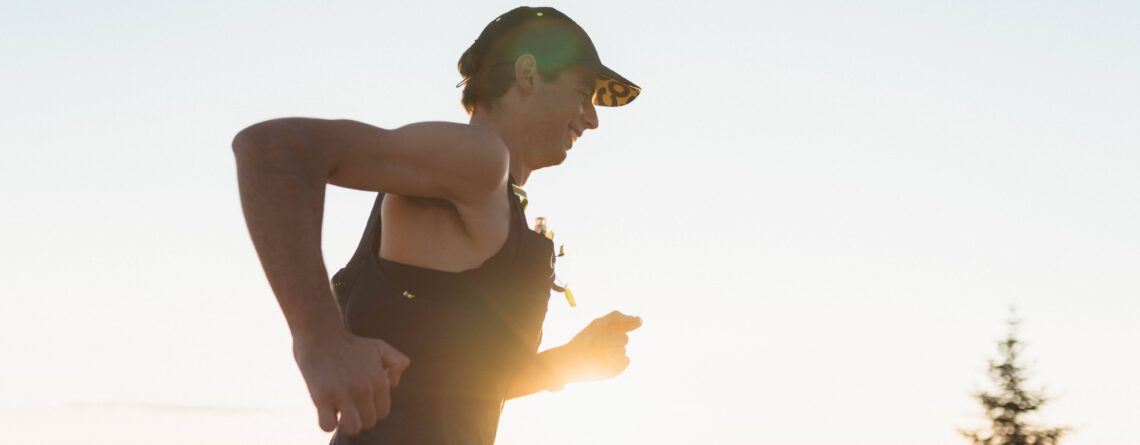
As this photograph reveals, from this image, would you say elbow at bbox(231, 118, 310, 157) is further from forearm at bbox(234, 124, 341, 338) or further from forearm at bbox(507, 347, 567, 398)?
forearm at bbox(507, 347, 567, 398)

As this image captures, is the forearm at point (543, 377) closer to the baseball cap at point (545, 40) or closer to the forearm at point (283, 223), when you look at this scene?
the baseball cap at point (545, 40)

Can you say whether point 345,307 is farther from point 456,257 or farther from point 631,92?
point 631,92

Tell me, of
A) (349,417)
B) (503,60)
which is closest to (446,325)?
(349,417)

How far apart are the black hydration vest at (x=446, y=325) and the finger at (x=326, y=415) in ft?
2.22

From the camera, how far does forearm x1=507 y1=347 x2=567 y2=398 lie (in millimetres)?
3527

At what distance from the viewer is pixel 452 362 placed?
2998 mm

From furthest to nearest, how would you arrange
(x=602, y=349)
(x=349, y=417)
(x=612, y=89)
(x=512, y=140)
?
(x=612, y=89) < (x=602, y=349) < (x=512, y=140) < (x=349, y=417)

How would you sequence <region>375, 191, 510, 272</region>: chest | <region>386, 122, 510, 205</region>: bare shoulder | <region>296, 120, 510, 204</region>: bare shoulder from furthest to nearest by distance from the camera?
1. <region>375, 191, 510, 272</region>: chest
2. <region>386, 122, 510, 205</region>: bare shoulder
3. <region>296, 120, 510, 204</region>: bare shoulder

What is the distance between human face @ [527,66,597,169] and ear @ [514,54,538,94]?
0.03 meters

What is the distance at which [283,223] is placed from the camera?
2311 mm

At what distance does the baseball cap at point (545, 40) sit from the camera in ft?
12.1

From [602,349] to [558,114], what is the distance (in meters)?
0.78

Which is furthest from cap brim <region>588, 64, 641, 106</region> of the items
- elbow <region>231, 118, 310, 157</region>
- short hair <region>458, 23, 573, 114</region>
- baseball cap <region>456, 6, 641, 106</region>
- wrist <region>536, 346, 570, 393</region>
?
elbow <region>231, 118, 310, 157</region>

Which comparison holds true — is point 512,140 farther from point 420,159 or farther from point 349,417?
point 349,417
